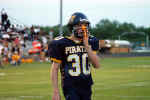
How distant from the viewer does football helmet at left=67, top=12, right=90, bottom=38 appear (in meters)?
5.17

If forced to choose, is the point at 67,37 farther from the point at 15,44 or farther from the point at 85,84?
the point at 15,44

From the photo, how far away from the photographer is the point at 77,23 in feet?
17.0

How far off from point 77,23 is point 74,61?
0.51 m

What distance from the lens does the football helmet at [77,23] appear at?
5.17 metres

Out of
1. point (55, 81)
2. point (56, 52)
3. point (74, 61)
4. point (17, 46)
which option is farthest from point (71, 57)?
point (17, 46)

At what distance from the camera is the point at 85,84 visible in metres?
5.32

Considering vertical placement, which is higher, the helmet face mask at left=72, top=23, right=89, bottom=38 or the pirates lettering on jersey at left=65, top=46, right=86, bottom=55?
the helmet face mask at left=72, top=23, right=89, bottom=38

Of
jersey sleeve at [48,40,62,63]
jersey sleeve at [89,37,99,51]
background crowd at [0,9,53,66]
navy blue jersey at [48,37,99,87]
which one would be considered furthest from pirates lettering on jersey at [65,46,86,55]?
background crowd at [0,9,53,66]

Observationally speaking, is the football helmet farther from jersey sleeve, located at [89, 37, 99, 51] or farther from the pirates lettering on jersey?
jersey sleeve, located at [89, 37, 99, 51]

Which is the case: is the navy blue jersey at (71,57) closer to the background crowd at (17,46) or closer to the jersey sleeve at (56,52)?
the jersey sleeve at (56,52)

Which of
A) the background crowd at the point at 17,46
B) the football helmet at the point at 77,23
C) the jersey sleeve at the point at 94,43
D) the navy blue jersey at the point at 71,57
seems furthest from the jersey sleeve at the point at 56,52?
the background crowd at the point at 17,46

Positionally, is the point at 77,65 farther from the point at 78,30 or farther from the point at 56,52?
the point at 78,30

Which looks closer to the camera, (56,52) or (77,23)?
(77,23)

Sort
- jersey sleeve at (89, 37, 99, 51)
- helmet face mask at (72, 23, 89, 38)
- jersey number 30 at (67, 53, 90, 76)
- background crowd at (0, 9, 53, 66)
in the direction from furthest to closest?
background crowd at (0, 9, 53, 66) < jersey sleeve at (89, 37, 99, 51) < jersey number 30 at (67, 53, 90, 76) < helmet face mask at (72, 23, 89, 38)
